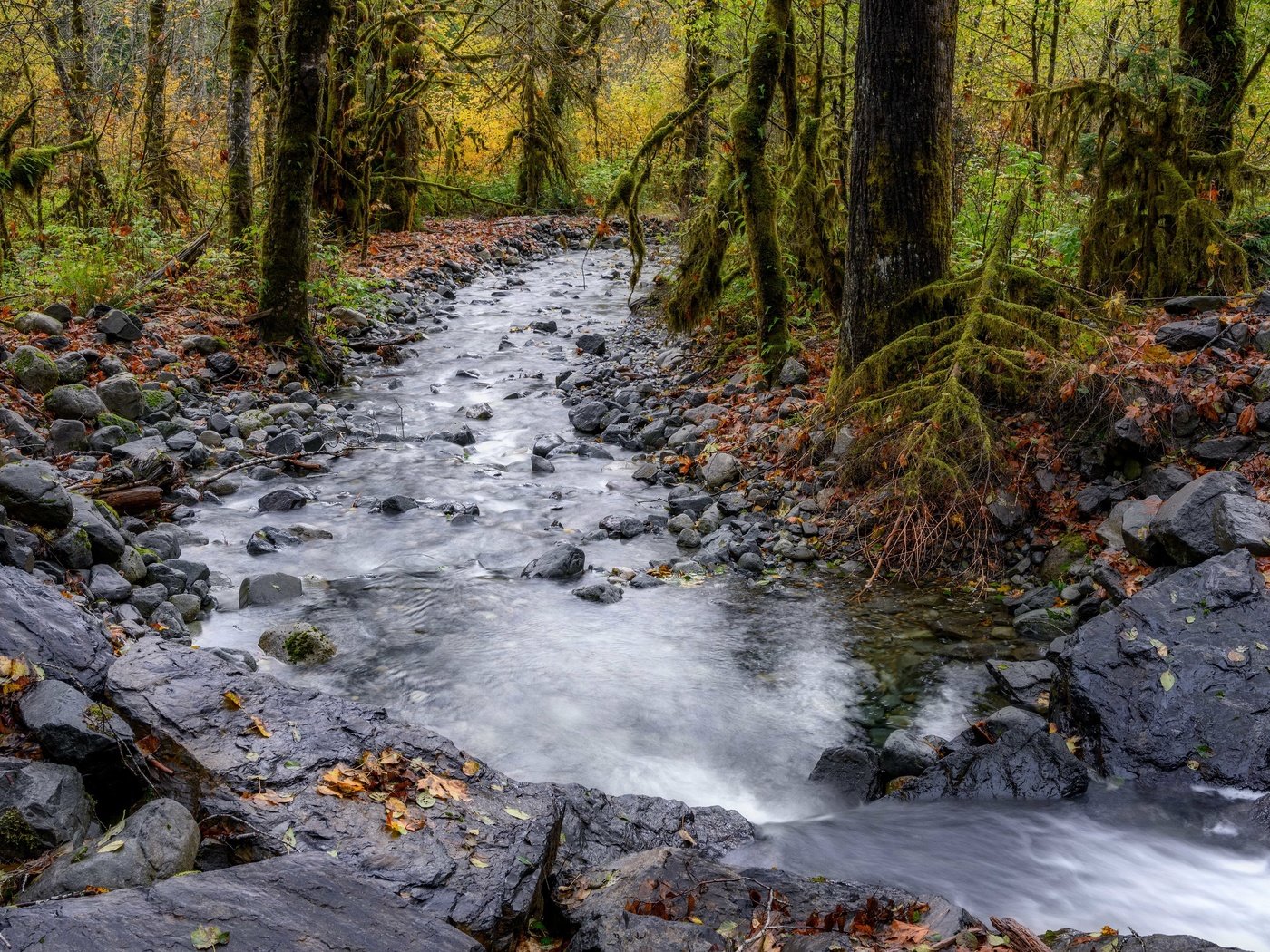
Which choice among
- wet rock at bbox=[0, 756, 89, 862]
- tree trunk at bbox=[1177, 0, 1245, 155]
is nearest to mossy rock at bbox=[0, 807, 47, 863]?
wet rock at bbox=[0, 756, 89, 862]

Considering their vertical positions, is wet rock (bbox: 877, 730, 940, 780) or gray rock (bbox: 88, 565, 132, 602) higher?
gray rock (bbox: 88, 565, 132, 602)

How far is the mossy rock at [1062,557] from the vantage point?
5.86 metres

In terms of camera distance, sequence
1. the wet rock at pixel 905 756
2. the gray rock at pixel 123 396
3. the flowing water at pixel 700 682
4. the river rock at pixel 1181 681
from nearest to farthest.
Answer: the flowing water at pixel 700 682 → the river rock at pixel 1181 681 → the wet rock at pixel 905 756 → the gray rock at pixel 123 396

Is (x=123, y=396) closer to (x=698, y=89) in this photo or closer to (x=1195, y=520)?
(x=1195, y=520)

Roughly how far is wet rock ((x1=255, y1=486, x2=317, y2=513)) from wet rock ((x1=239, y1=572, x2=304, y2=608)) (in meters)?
1.62

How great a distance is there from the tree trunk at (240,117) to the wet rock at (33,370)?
4500 mm

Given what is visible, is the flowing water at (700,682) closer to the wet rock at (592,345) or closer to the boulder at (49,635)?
the boulder at (49,635)

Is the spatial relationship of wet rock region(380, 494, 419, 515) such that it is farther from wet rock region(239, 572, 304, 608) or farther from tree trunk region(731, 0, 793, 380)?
tree trunk region(731, 0, 793, 380)

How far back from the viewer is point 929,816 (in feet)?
13.8

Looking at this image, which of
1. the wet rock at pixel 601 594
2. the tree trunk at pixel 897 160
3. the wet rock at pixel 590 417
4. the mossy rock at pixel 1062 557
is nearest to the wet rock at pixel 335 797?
the wet rock at pixel 601 594

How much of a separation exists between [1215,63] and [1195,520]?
5577 millimetres

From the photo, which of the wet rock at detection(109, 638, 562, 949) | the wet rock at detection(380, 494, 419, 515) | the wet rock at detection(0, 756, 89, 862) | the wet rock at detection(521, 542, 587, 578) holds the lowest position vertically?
the wet rock at detection(521, 542, 587, 578)

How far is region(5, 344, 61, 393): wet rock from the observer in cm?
811

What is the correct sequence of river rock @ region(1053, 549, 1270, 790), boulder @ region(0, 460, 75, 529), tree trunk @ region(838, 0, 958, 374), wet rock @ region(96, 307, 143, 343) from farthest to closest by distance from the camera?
wet rock @ region(96, 307, 143, 343) < tree trunk @ region(838, 0, 958, 374) < boulder @ region(0, 460, 75, 529) < river rock @ region(1053, 549, 1270, 790)
